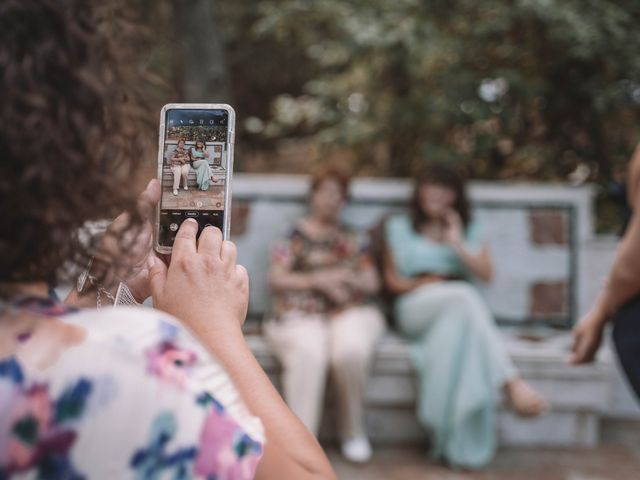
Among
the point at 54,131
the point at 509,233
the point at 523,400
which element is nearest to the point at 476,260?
the point at 509,233

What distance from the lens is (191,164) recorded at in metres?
1.18

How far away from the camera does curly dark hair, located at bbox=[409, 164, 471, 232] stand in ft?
14.5

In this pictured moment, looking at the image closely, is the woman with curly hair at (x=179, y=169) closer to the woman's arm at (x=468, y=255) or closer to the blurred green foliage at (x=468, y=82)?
the woman's arm at (x=468, y=255)

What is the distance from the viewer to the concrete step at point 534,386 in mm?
3871

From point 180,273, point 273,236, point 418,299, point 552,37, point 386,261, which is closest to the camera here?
point 180,273

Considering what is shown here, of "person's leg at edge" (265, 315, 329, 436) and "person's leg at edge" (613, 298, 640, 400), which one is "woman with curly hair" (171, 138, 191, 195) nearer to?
"person's leg at edge" (613, 298, 640, 400)

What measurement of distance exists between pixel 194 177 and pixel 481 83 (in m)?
4.59

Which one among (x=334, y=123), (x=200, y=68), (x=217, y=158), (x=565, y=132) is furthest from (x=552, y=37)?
(x=217, y=158)

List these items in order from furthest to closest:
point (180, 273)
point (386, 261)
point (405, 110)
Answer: point (405, 110) < point (386, 261) < point (180, 273)

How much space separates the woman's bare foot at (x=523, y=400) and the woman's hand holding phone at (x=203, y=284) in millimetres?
2892

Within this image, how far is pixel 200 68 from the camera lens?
6.09m

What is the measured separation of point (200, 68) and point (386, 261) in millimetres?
2664

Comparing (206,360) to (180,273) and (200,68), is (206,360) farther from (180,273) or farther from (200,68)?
(200,68)

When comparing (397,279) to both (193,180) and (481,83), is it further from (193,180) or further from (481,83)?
(193,180)
